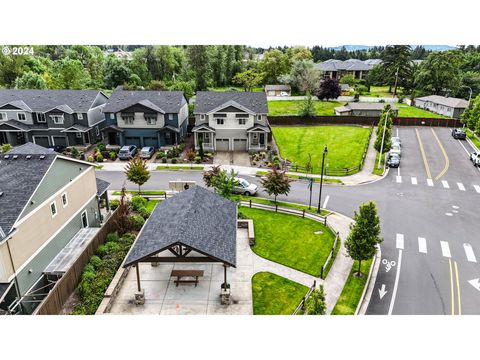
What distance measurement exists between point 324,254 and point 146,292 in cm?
1076

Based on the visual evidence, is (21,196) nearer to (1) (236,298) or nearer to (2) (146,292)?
(2) (146,292)

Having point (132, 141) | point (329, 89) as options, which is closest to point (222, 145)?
point (132, 141)

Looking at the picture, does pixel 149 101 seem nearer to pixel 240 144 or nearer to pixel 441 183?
pixel 240 144

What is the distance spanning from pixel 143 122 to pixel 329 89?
1666 inches

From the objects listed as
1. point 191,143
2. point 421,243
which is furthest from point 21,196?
point 191,143

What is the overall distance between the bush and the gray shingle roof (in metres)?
5.89

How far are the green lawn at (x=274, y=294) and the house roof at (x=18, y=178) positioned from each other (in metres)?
11.9

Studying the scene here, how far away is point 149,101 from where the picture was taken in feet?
150

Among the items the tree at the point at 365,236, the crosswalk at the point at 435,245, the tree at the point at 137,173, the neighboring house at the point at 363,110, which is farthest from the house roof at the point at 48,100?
the neighboring house at the point at 363,110

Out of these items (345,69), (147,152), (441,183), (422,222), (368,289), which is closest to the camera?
(368,289)

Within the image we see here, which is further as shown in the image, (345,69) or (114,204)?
(345,69)

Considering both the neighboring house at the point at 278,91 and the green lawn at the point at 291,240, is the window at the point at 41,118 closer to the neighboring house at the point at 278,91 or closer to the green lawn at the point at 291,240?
the green lawn at the point at 291,240

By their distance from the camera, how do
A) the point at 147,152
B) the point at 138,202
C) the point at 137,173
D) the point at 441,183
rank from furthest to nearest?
1. the point at 147,152
2. the point at 441,183
3. the point at 137,173
4. the point at 138,202

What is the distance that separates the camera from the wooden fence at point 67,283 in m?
15.7
